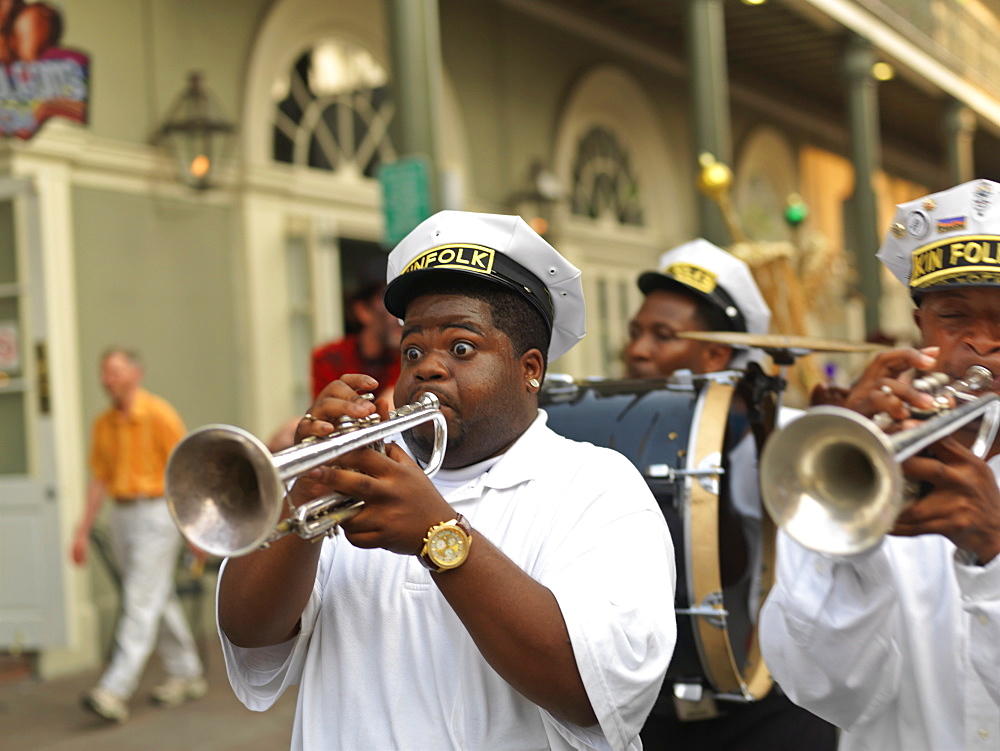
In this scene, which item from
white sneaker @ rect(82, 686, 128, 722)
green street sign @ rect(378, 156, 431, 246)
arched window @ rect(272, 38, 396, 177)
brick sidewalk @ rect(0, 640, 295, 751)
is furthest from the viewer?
arched window @ rect(272, 38, 396, 177)

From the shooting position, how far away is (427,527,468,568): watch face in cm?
166

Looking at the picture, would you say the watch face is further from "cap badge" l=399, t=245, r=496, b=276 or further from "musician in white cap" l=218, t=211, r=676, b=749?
"cap badge" l=399, t=245, r=496, b=276

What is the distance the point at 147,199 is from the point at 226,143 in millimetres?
717

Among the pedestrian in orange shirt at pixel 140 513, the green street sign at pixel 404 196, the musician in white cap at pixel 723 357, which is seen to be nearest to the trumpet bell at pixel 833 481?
the musician in white cap at pixel 723 357

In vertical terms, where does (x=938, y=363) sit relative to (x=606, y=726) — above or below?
above

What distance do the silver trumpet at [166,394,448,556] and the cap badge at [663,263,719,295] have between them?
2.18 metres

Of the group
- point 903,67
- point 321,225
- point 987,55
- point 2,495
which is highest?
point 987,55

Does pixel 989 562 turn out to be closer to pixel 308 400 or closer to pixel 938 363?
pixel 938 363

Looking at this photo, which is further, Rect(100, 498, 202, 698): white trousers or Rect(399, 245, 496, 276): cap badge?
Rect(100, 498, 202, 698): white trousers

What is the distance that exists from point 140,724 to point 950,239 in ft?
16.4

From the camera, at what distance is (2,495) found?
681 cm

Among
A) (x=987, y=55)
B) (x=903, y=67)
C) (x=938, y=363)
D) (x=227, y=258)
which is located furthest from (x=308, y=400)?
(x=987, y=55)

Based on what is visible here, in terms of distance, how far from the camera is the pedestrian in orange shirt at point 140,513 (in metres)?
6.10

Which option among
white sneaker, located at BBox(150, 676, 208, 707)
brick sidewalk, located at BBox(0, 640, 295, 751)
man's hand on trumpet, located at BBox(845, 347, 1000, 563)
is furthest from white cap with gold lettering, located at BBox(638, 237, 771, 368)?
white sneaker, located at BBox(150, 676, 208, 707)
